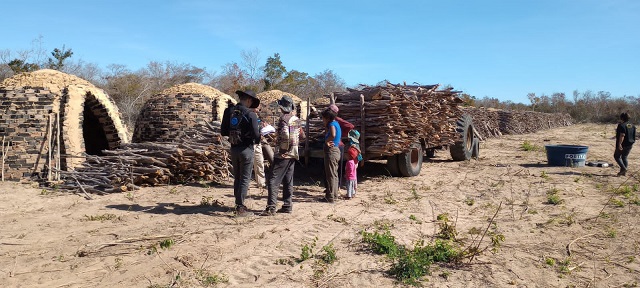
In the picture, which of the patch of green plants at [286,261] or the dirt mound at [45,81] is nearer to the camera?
the patch of green plants at [286,261]

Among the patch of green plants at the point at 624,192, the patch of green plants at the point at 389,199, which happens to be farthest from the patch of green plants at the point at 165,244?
the patch of green plants at the point at 624,192

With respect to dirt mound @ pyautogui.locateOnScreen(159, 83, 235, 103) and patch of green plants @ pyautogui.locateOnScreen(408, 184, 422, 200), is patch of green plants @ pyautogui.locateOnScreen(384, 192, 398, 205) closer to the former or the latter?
patch of green plants @ pyautogui.locateOnScreen(408, 184, 422, 200)

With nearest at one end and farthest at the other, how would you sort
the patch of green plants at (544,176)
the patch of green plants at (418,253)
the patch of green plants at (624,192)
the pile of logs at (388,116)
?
the patch of green plants at (418,253)
the patch of green plants at (624,192)
the pile of logs at (388,116)
the patch of green plants at (544,176)

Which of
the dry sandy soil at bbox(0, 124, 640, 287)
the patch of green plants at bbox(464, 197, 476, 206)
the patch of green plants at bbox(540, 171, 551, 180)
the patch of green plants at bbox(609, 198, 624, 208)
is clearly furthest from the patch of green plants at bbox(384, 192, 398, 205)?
the patch of green plants at bbox(540, 171, 551, 180)

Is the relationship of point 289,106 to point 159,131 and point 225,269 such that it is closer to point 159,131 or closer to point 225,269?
point 225,269

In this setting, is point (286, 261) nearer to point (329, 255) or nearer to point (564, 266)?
point (329, 255)

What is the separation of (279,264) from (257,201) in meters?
2.76

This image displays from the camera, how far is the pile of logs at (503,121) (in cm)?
2422

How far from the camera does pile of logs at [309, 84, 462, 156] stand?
27.3ft

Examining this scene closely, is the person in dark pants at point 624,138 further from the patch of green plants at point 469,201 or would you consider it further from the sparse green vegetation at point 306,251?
the sparse green vegetation at point 306,251

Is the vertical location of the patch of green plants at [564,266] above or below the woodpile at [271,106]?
below

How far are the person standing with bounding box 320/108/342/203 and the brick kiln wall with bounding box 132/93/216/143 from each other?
19.1 ft

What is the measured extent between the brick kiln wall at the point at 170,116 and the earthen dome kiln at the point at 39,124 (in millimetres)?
2342

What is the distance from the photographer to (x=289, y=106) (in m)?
6.16
